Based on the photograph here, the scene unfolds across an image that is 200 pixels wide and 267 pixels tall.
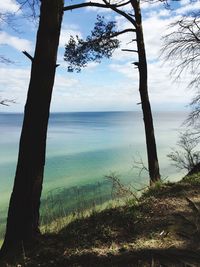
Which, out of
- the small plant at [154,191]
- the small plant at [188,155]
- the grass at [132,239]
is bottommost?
the grass at [132,239]

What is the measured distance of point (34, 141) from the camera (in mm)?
4898

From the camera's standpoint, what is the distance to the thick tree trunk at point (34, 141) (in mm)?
4852

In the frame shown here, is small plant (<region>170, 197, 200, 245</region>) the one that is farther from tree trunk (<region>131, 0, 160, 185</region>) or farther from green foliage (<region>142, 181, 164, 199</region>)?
tree trunk (<region>131, 0, 160, 185</region>)

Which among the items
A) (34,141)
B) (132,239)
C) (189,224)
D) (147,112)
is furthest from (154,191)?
(147,112)

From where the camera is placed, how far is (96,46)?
11.6m

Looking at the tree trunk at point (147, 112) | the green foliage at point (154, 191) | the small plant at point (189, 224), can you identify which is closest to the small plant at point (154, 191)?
the green foliage at point (154, 191)

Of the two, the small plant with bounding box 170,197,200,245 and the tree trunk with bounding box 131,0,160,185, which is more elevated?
the tree trunk with bounding box 131,0,160,185

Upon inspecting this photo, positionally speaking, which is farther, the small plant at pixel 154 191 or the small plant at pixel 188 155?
the small plant at pixel 188 155

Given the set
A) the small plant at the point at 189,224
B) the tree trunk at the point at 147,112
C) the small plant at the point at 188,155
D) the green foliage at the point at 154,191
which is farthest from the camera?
the small plant at the point at 188,155

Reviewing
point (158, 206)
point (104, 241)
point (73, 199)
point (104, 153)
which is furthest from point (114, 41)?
point (104, 153)

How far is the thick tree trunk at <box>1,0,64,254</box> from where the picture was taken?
485cm

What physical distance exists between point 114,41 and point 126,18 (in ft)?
4.32

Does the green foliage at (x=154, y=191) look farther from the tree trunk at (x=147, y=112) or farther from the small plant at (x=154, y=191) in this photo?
the tree trunk at (x=147, y=112)

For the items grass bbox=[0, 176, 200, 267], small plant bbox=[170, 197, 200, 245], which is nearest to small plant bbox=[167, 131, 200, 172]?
grass bbox=[0, 176, 200, 267]
